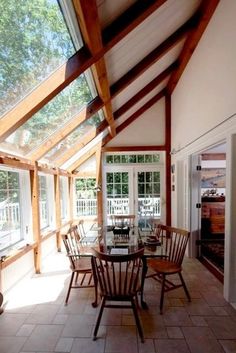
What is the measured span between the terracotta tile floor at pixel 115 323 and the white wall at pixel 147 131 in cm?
380

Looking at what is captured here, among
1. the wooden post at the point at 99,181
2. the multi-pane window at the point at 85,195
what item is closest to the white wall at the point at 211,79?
the wooden post at the point at 99,181

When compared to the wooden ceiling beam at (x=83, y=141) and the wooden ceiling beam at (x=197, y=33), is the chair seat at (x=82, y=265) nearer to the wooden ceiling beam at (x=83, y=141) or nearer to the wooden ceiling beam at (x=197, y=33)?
the wooden ceiling beam at (x=83, y=141)

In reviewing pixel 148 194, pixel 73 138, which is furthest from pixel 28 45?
pixel 148 194

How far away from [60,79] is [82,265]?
2.28m

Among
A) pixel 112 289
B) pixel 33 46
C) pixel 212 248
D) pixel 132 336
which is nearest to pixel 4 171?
pixel 33 46

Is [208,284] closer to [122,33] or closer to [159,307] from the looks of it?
[159,307]

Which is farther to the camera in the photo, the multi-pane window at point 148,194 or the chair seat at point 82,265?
the multi-pane window at point 148,194

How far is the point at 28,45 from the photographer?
1.83 metres

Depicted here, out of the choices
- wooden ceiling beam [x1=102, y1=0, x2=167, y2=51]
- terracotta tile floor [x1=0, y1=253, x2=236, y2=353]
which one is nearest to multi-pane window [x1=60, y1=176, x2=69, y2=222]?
terracotta tile floor [x1=0, y1=253, x2=236, y2=353]

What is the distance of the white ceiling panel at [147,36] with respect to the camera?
2.64 m

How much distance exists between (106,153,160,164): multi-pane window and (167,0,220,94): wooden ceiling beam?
2.08 meters

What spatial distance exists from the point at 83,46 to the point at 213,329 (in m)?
2.99

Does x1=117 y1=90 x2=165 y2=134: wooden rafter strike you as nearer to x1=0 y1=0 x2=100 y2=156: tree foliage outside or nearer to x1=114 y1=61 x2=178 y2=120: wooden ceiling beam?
x1=114 y1=61 x2=178 y2=120: wooden ceiling beam

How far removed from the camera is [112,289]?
231 cm
